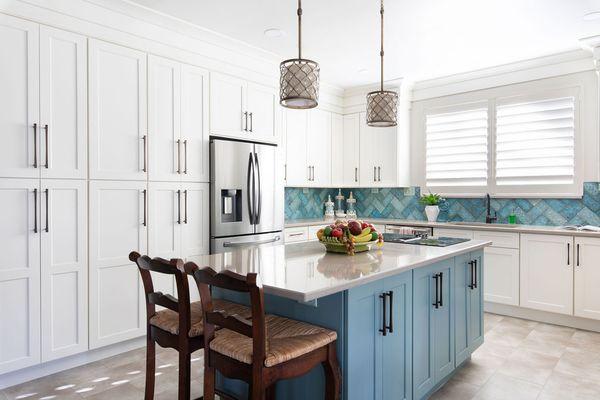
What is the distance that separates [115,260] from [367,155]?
11.7 ft

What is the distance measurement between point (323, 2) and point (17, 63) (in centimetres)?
219

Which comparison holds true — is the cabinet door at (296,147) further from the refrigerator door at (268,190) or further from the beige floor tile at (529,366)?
the beige floor tile at (529,366)

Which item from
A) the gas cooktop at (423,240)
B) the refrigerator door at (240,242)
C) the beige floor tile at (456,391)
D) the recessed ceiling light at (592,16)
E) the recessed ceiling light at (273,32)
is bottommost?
the beige floor tile at (456,391)

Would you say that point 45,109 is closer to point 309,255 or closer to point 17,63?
point 17,63

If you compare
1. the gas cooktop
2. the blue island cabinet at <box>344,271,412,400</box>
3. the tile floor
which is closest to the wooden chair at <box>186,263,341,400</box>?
the blue island cabinet at <box>344,271,412,400</box>

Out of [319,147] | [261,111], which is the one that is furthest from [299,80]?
[319,147]

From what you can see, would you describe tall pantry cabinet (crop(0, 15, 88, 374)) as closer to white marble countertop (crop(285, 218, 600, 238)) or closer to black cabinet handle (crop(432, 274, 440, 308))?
white marble countertop (crop(285, 218, 600, 238))

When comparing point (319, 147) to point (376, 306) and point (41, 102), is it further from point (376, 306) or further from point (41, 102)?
point (376, 306)

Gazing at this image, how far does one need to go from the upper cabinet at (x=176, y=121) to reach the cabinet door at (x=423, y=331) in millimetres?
2230

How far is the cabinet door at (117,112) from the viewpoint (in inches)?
122

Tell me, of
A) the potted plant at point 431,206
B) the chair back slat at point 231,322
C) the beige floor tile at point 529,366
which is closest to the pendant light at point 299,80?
the chair back slat at point 231,322

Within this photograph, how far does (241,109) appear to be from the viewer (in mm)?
4180

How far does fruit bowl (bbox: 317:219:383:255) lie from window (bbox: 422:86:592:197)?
9.35ft

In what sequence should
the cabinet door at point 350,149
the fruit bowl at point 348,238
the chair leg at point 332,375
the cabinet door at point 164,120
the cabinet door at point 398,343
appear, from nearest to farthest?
the chair leg at point 332,375, the cabinet door at point 398,343, the fruit bowl at point 348,238, the cabinet door at point 164,120, the cabinet door at point 350,149
